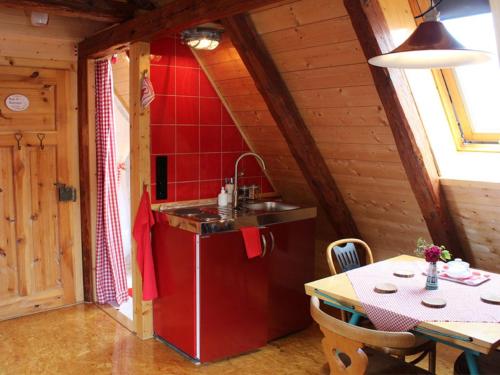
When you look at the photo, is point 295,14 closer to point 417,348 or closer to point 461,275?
point 461,275

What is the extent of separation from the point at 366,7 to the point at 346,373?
1.58 m

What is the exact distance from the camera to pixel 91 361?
3.22m

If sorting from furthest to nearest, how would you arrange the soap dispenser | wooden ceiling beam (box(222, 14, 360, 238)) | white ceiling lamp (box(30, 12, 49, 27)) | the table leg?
the soap dispenser
white ceiling lamp (box(30, 12, 49, 27))
wooden ceiling beam (box(222, 14, 360, 238))
the table leg

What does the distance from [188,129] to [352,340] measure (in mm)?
2198

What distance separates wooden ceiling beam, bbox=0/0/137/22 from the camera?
3.24 meters

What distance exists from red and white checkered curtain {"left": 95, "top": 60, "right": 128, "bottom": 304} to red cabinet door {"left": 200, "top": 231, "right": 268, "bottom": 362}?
47.5 inches

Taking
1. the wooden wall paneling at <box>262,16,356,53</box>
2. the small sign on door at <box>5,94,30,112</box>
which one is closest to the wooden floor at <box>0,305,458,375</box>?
the small sign on door at <box>5,94,30,112</box>

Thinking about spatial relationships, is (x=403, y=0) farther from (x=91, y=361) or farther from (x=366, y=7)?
(x=91, y=361)

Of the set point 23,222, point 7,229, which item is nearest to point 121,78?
point 23,222

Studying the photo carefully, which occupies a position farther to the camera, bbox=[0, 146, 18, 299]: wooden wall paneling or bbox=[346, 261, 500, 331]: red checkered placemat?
bbox=[0, 146, 18, 299]: wooden wall paneling

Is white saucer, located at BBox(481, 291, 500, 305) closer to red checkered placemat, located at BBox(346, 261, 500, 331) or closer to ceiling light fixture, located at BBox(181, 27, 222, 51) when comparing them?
red checkered placemat, located at BBox(346, 261, 500, 331)

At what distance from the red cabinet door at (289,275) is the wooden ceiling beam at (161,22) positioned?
138 cm

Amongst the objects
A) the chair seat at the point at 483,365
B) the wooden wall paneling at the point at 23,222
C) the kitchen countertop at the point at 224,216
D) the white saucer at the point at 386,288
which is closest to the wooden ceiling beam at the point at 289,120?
the kitchen countertop at the point at 224,216

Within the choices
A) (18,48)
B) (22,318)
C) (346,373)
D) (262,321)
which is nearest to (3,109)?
(18,48)
